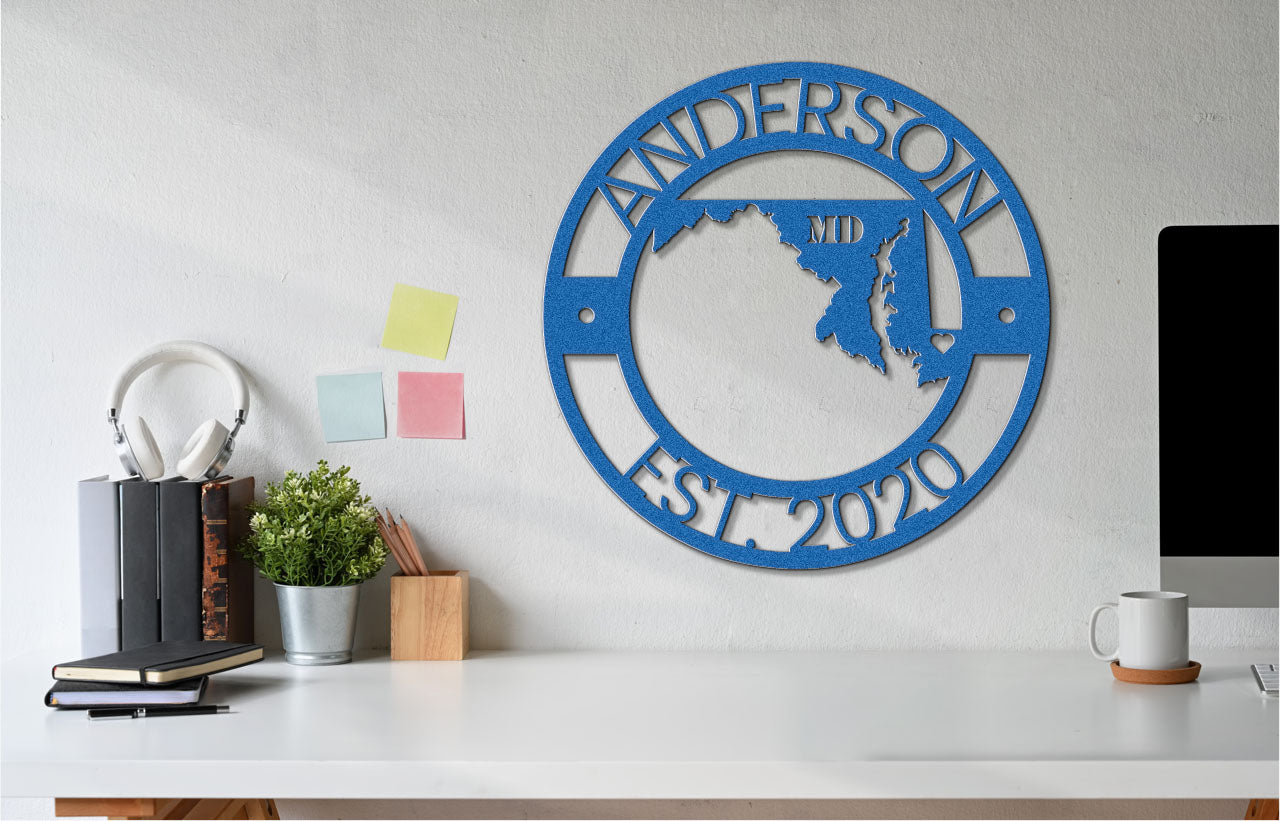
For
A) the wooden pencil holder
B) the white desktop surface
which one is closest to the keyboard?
the white desktop surface

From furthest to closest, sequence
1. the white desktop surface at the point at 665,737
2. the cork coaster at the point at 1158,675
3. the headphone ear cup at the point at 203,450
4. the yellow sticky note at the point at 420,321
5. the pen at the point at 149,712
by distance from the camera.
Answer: the yellow sticky note at the point at 420,321 < the headphone ear cup at the point at 203,450 < the cork coaster at the point at 1158,675 < the pen at the point at 149,712 < the white desktop surface at the point at 665,737

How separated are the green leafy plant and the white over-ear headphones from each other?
0.30 ft

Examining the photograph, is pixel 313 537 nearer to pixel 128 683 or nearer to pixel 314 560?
pixel 314 560

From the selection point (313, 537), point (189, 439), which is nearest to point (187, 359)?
point (189, 439)

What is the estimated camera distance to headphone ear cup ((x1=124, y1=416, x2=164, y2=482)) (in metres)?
1.47

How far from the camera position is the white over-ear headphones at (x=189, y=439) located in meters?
1.47

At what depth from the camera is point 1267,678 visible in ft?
4.30

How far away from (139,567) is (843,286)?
105 centimetres

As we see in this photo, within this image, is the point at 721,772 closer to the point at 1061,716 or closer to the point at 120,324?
the point at 1061,716

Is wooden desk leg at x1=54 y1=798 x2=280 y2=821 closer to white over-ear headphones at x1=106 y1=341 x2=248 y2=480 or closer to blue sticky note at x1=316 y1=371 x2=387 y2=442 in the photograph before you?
white over-ear headphones at x1=106 y1=341 x2=248 y2=480

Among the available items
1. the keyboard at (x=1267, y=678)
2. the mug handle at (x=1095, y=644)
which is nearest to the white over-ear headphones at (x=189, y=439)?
the mug handle at (x=1095, y=644)

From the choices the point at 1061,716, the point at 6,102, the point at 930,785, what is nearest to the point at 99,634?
the point at 6,102

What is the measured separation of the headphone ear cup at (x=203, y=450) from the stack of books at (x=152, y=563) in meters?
0.03

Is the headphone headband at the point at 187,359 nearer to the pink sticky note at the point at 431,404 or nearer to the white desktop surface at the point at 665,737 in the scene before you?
the pink sticky note at the point at 431,404
